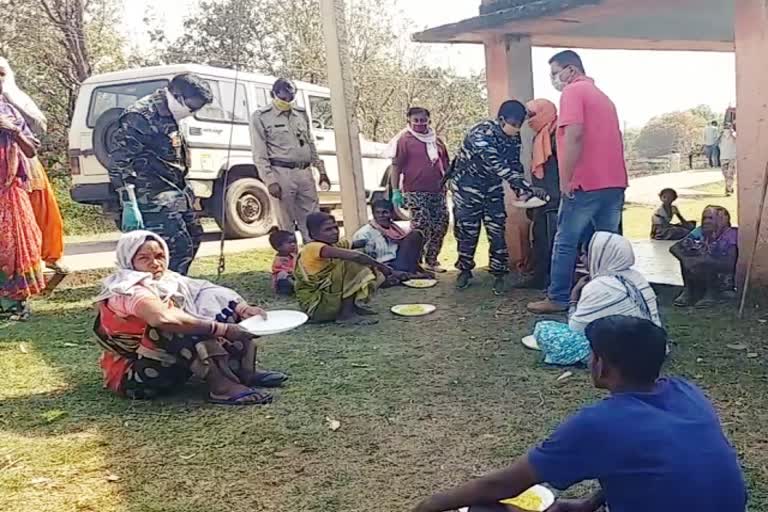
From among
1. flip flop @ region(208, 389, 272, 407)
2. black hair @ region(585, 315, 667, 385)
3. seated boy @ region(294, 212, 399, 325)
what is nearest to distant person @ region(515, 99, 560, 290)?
seated boy @ region(294, 212, 399, 325)

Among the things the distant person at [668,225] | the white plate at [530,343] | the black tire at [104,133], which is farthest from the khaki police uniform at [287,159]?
the distant person at [668,225]

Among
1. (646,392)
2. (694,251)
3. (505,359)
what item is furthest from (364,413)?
(694,251)

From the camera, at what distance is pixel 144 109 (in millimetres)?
5289

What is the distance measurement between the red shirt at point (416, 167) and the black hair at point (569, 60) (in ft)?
6.96

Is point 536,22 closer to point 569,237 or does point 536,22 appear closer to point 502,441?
point 569,237

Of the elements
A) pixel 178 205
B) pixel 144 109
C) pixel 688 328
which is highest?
pixel 144 109

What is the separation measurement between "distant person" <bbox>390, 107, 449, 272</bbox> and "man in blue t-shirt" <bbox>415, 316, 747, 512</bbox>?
5.15 metres

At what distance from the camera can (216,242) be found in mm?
10758

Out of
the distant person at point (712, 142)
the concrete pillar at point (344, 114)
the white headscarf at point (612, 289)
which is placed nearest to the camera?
the white headscarf at point (612, 289)

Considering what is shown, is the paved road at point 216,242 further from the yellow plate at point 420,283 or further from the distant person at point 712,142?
the yellow plate at point 420,283

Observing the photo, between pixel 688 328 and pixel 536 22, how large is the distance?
2741 mm

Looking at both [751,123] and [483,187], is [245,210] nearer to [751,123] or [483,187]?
[483,187]

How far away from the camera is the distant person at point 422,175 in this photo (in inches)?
274

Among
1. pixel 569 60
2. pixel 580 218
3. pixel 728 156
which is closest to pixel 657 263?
pixel 580 218
